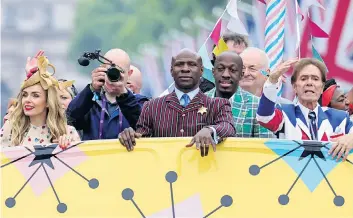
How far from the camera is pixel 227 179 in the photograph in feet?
25.9

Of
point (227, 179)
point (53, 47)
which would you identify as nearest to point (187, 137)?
point (227, 179)

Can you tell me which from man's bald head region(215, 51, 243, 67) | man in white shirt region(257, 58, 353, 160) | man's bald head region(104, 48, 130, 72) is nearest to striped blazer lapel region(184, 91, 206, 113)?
man in white shirt region(257, 58, 353, 160)

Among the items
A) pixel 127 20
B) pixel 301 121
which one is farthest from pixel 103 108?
pixel 127 20

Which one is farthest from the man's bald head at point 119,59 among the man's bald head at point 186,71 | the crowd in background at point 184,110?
the man's bald head at point 186,71

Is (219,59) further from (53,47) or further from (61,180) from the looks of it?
(53,47)

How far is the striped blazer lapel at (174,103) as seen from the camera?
848cm

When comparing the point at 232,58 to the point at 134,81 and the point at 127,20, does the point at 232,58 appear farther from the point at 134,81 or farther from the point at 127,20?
the point at 127,20

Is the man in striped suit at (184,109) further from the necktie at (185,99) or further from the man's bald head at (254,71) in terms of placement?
the man's bald head at (254,71)

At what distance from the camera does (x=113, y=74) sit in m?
8.88

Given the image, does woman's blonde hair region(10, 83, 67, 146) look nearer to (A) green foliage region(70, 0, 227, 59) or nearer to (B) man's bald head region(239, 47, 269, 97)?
(B) man's bald head region(239, 47, 269, 97)

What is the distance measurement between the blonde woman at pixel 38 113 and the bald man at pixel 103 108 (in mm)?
306

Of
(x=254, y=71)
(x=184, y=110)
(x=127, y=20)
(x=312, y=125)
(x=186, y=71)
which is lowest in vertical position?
(x=127, y=20)

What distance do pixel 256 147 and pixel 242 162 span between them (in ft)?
0.40

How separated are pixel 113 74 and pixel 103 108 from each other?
1.32ft
